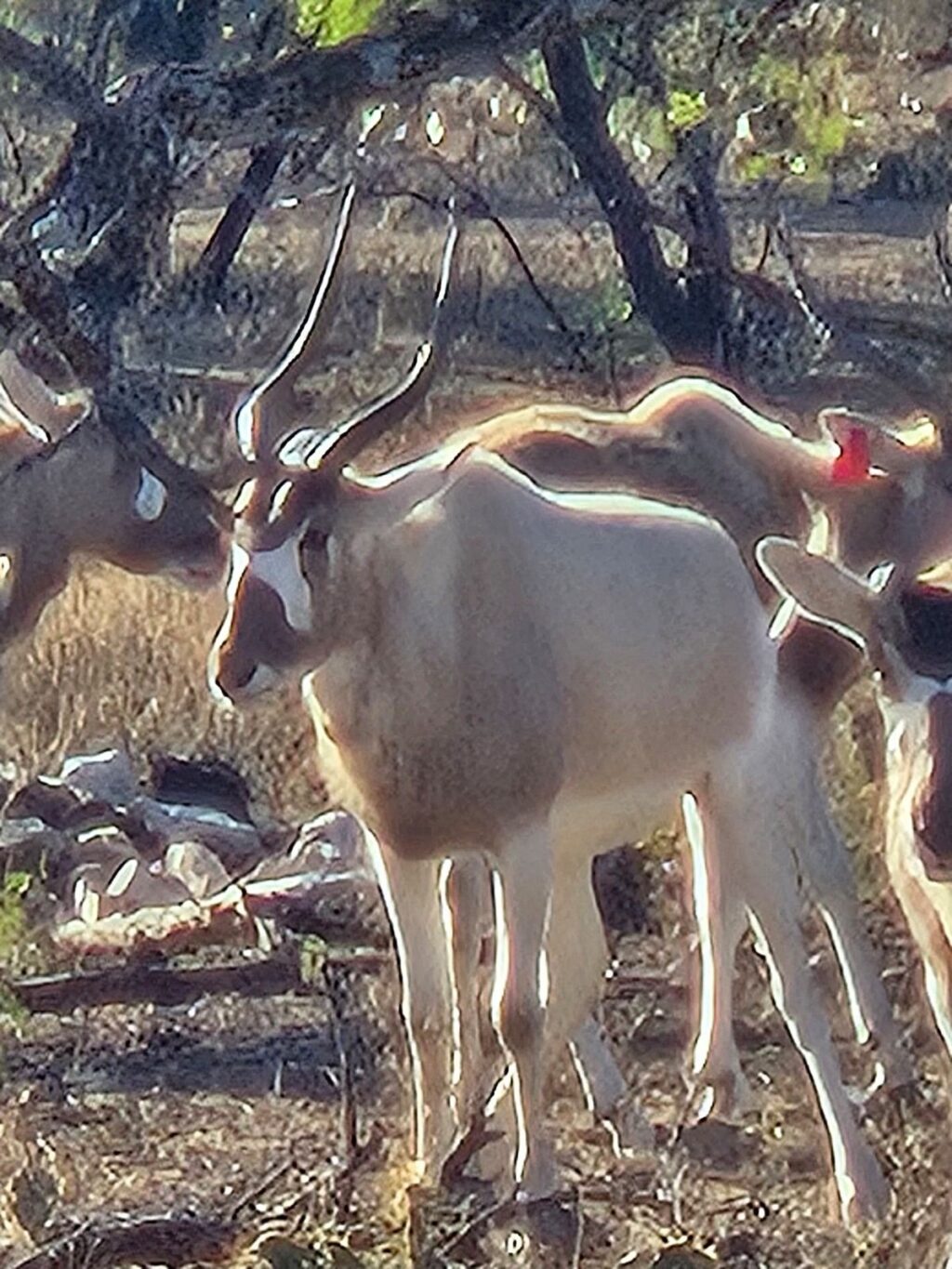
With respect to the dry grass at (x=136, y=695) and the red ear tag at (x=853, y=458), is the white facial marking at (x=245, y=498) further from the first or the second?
the dry grass at (x=136, y=695)

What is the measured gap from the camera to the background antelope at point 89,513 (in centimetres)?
611

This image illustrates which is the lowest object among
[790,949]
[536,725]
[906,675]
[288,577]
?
[790,949]

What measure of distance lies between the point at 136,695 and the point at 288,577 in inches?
133

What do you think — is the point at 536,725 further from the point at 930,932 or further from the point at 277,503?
the point at 930,932

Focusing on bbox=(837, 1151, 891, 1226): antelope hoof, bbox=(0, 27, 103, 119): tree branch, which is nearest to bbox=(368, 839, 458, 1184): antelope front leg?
bbox=(837, 1151, 891, 1226): antelope hoof

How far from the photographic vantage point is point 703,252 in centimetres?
923

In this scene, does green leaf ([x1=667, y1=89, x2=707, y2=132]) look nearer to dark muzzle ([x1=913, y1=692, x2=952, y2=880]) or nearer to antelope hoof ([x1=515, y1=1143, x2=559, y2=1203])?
antelope hoof ([x1=515, y1=1143, x2=559, y2=1203])

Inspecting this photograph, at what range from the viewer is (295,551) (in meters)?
4.39

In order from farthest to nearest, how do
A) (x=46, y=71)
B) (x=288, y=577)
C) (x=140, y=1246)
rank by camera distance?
(x=46, y=71), (x=140, y=1246), (x=288, y=577)

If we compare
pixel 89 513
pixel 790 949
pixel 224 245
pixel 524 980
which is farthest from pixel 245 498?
pixel 224 245

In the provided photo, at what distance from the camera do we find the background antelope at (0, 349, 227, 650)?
240 inches

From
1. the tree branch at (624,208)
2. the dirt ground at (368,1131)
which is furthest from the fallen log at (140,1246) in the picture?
the tree branch at (624,208)

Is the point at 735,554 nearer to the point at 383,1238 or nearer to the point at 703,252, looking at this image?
the point at 383,1238

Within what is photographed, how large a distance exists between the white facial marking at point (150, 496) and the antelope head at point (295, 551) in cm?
160
